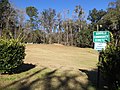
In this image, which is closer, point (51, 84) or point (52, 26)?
point (51, 84)

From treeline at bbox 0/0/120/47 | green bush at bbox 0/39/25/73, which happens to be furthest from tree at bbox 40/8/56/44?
green bush at bbox 0/39/25/73

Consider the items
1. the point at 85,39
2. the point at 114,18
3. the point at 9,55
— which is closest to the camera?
the point at 9,55

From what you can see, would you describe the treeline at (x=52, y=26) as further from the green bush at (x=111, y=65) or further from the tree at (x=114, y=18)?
the green bush at (x=111, y=65)

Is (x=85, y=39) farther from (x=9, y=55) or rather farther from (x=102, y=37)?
(x=102, y=37)

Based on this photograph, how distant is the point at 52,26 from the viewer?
76.2 m

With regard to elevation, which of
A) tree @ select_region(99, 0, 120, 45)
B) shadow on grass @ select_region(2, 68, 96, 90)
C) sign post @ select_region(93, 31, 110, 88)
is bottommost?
shadow on grass @ select_region(2, 68, 96, 90)

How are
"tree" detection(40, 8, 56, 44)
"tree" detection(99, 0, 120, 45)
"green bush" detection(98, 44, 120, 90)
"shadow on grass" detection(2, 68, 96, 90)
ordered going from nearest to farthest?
"green bush" detection(98, 44, 120, 90) < "shadow on grass" detection(2, 68, 96, 90) < "tree" detection(99, 0, 120, 45) < "tree" detection(40, 8, 56, 44)

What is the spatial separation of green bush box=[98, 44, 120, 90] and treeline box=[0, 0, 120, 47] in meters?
46.6

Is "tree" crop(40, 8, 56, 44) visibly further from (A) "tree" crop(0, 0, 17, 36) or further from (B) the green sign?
(B) the green sign

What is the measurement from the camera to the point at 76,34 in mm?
71562

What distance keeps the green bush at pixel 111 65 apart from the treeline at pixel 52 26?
46.6 meters

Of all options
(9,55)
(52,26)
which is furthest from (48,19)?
(9,55)

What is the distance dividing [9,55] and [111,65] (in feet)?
15.1

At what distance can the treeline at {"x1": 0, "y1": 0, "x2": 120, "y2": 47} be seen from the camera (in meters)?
61.6
